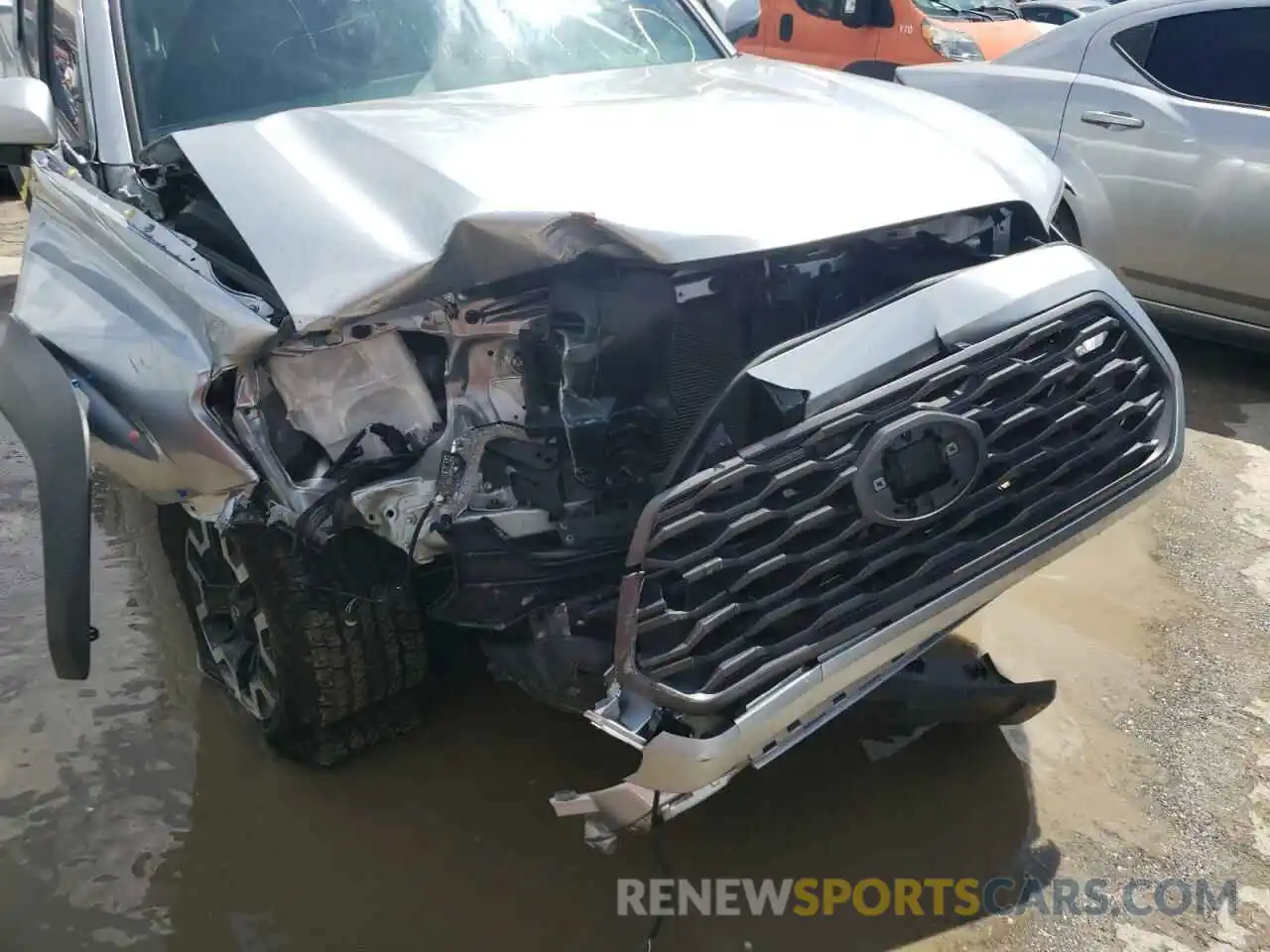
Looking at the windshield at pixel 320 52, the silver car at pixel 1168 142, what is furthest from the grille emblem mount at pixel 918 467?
the silver car at pixel 1168 142

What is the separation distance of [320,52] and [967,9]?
20.7 ft

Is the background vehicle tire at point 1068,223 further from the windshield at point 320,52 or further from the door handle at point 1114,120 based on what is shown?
the windshield at point 320,52

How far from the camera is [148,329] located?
204cm

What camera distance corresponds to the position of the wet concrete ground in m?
2.16

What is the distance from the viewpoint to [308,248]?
189cm

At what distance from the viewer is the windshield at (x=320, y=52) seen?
8.66 feet

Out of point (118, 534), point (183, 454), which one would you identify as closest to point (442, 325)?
point (183, 454)

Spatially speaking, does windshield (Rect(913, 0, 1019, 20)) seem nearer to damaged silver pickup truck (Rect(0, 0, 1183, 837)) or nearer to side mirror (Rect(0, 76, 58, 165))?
damaged silver pickup truck (Rect(0, 0, 1183, 837))

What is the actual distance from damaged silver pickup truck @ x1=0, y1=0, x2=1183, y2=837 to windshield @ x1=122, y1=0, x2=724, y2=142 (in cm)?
32

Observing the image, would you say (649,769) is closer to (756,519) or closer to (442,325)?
(756,519)

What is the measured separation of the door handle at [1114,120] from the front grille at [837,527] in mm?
2811

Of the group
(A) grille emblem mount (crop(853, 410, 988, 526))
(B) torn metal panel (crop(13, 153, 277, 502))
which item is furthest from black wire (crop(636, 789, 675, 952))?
(B) torn metal panel (crop(13, 153, 277, 502))

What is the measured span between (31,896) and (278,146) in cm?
170

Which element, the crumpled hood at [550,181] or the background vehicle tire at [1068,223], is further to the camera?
the background vehicle tire at [1068,223]
